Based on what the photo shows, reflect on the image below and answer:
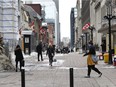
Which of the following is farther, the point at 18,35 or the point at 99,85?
the point at 18,35

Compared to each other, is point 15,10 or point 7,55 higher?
point 15,10

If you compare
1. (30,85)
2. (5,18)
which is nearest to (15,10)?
(5,18)

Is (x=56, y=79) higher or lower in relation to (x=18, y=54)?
lower

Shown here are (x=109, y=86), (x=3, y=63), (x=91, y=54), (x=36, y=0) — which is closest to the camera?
(x=109, y=86)

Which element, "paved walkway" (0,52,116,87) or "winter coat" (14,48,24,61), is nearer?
"paved walkway" (0,52,116,87)

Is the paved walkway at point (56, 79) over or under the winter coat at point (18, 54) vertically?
under

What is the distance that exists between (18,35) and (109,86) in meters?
39.9

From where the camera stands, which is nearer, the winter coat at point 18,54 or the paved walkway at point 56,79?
the paved walkway at point 56,79

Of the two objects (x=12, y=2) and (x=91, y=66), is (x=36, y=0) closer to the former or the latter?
(x=12, y=2)

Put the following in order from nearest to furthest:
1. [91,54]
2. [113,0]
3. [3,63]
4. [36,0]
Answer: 1. [91,54]
2. [3,63]
3. [113,0]
4. [36,0]

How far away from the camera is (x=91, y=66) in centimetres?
2017

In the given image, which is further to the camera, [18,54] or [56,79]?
[18,54]

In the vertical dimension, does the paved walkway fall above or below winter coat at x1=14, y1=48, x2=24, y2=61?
below

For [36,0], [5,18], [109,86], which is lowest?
[109,86]
